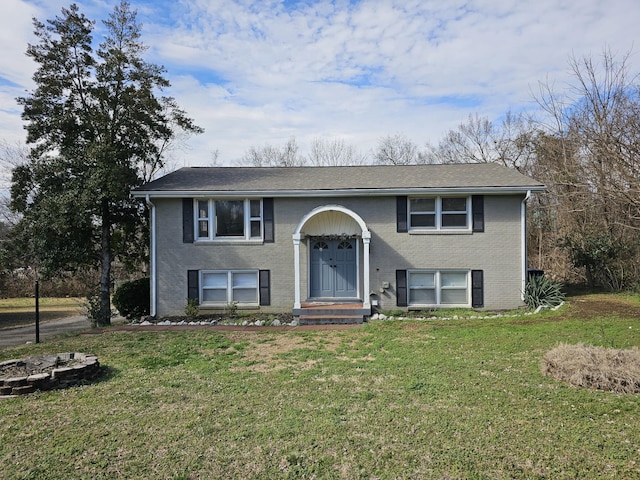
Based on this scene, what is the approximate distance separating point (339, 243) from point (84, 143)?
351 inches

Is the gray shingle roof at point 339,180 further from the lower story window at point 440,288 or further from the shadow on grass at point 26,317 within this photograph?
the shadow on grass at point 26,317

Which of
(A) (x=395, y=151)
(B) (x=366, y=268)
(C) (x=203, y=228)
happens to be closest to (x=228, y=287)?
(C) (x=203, y=228)

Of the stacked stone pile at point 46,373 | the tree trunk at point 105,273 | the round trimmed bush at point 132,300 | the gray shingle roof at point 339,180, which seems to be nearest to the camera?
the stacked stone pile at point 46,373

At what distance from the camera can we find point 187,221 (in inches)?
520

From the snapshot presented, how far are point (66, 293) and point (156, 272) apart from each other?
15448 mm

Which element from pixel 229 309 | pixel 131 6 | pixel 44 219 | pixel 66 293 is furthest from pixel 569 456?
pixel 66 293

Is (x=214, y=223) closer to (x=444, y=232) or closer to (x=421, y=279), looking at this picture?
(x=421, y=279)

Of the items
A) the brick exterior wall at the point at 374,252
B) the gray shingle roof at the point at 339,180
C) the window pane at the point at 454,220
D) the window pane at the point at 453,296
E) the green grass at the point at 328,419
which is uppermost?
the gray shingle roof at the point at 339,180

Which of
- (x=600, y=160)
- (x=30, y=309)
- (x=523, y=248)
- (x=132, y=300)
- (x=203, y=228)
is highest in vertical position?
(x=600, y=160)

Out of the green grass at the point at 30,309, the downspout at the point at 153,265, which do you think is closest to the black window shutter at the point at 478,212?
the downspout at the point at 153,265

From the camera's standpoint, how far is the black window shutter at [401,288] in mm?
12873

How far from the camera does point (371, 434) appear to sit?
179 inches

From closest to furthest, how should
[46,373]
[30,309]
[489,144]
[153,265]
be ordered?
[46,373], [153,265], [30,309], [489,144]

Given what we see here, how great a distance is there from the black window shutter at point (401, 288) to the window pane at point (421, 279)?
0.90 ft
